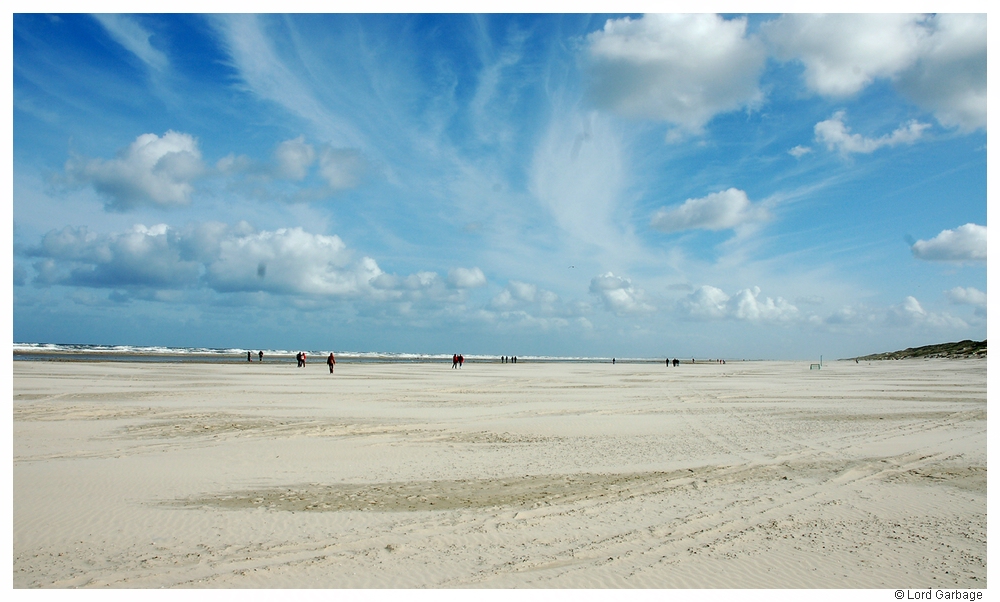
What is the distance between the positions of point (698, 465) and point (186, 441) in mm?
11222

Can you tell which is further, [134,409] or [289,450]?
[134,409]

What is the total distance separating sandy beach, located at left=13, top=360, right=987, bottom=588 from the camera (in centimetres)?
605

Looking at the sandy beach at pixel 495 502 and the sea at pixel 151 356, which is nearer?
the sandy beach at pixel 495 502

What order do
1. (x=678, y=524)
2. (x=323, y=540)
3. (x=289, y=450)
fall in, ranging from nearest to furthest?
(x=323, y=540)
(x=678, y=524)
(x=289, y=450)

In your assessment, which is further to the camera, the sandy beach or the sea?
the sea

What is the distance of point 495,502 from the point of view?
8.39 meters

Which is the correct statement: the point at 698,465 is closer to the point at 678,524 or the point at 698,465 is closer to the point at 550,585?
the point at 678,524

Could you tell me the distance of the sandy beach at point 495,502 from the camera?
6.05 m

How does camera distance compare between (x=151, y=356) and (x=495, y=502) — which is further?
(x=151, y=356)

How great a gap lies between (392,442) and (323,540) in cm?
663
